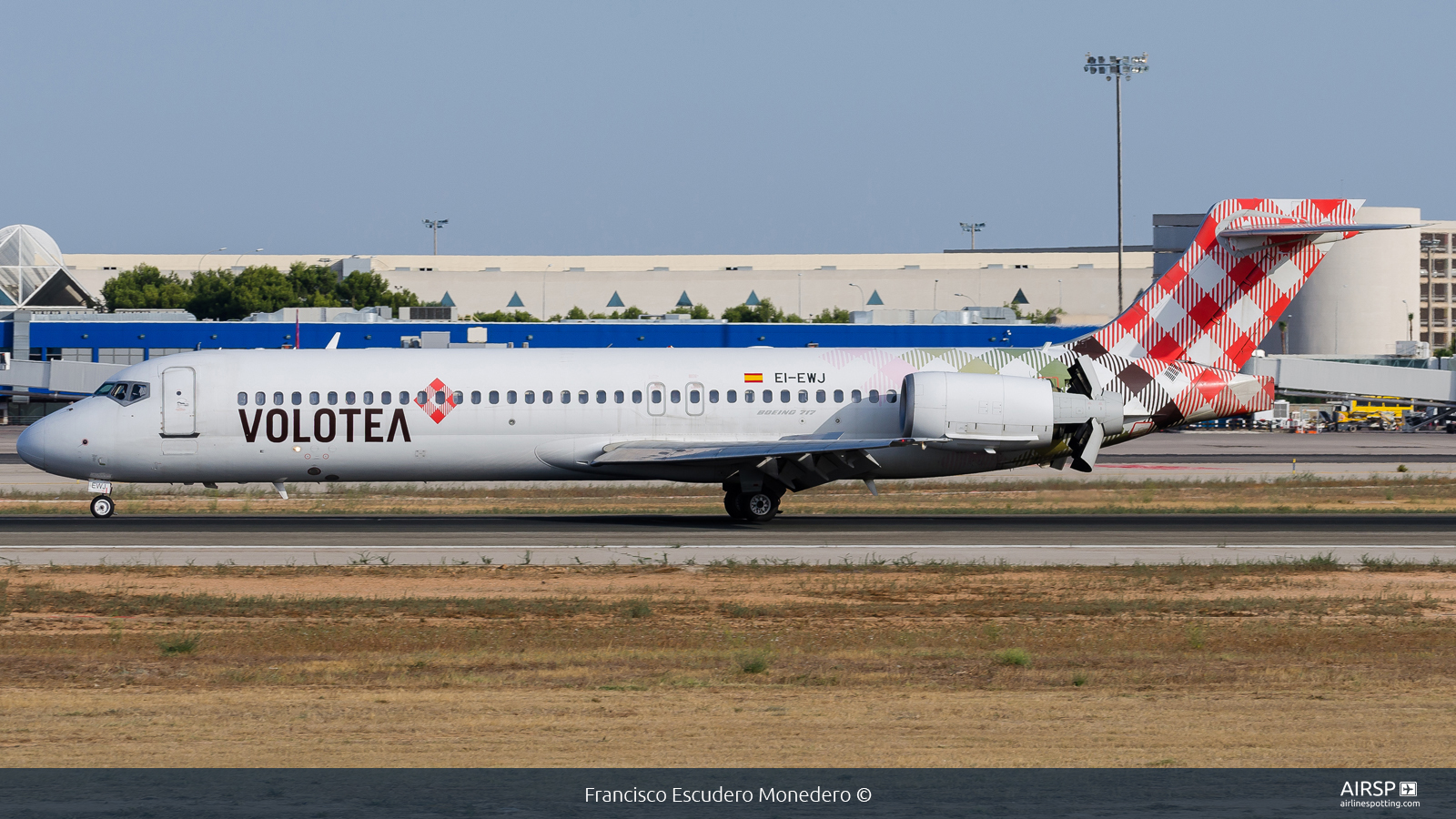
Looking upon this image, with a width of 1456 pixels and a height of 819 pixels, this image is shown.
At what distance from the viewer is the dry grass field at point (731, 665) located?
11773 mm

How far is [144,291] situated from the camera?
165 metres

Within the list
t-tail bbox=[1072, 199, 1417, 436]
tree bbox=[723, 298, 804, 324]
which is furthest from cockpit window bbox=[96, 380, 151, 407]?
tree bbox=[723, 298, 804, 324]

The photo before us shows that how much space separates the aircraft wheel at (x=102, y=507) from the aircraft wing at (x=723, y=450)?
35.7ft

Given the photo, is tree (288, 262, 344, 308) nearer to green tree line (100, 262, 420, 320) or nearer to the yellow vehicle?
green tree line (100, 262, 420, 320)

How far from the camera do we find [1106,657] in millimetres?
16641

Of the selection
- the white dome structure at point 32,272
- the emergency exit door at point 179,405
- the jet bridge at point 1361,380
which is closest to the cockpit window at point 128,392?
the emergency exit door at point 179,405

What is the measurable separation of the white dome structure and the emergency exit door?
383 feet

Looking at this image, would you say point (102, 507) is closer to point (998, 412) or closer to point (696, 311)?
point (998, 412)

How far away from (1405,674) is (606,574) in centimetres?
1209

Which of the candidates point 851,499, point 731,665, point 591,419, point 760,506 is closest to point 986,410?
point 760,506

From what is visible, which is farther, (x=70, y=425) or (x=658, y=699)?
(x=70, y=425)

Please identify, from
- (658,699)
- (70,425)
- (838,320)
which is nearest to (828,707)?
(658,699)

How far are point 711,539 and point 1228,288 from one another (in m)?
13.9

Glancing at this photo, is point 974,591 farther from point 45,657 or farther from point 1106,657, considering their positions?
point 45,657
